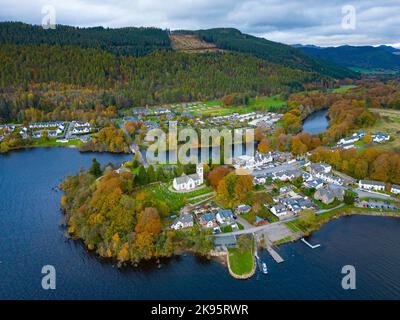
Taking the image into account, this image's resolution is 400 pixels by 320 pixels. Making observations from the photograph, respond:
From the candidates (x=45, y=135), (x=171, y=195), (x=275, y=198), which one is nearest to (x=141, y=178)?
(x=171, y=195)

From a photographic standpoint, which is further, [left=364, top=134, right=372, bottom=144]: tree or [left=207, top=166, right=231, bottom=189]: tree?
[left=364, top=134, right=372, bottom=144]: tree

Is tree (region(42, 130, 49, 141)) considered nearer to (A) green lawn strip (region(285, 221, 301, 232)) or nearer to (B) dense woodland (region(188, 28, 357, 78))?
(A) green lawn strip (region(285, 221, 301, 232))

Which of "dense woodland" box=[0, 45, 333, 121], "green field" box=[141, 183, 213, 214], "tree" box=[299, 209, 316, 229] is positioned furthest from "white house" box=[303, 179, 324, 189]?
"dense woodland" box=[0, 45, 333, 121]

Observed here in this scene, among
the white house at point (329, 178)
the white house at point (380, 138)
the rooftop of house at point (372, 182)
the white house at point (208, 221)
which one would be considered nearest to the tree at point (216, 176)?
the white house at point (208, 221)

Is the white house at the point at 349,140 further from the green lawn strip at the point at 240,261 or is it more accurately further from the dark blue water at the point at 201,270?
the green lawn strip at the point at 240,261

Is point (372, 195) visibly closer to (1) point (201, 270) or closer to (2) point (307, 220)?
(2) point (307, 220)
